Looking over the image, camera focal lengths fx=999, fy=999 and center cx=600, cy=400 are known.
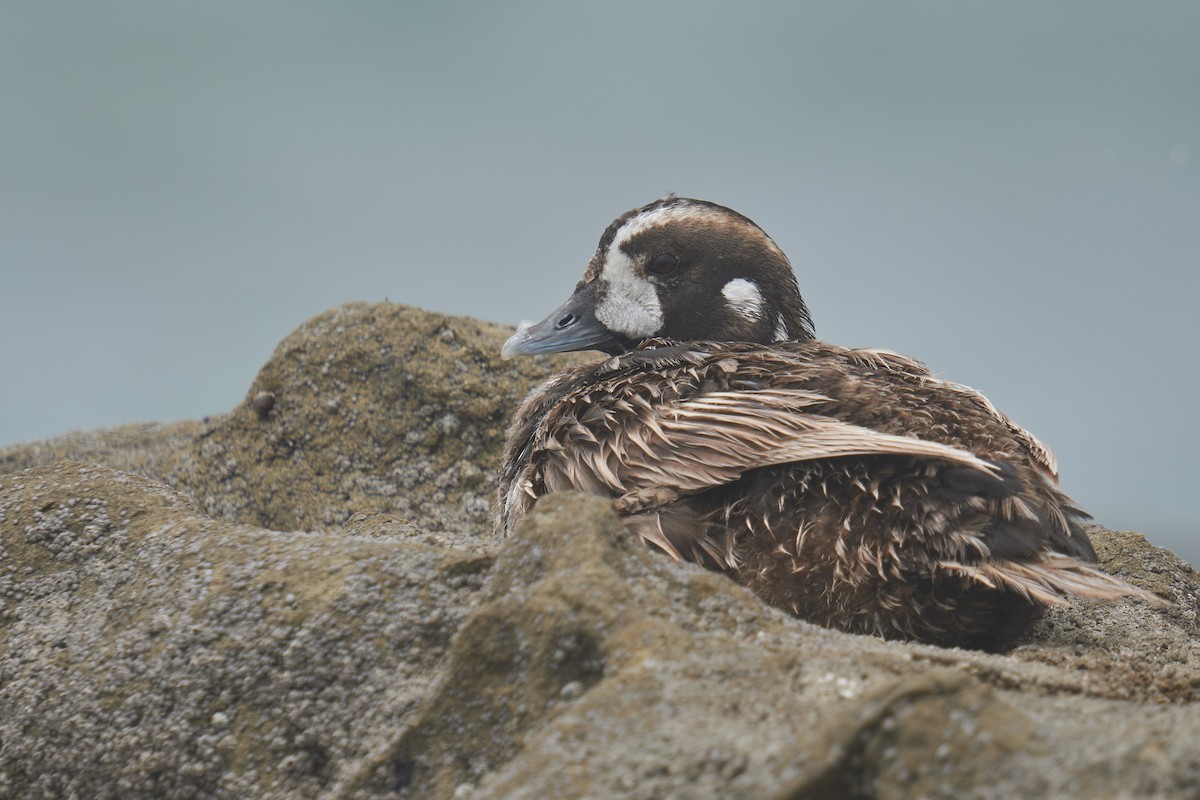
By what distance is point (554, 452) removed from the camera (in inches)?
141

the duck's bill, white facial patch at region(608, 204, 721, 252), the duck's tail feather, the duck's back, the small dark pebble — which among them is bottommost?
the duck's tail feather

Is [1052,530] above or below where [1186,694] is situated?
above

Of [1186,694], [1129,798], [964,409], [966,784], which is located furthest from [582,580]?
[964,409]

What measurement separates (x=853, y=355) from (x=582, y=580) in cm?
205

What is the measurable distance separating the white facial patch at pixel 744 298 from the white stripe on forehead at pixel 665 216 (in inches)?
12.7

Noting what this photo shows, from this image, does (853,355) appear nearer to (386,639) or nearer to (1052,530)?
(1052,530)

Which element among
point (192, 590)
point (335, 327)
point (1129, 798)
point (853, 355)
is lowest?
point (1129, 798)

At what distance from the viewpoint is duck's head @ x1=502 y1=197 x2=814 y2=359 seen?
4.46 m

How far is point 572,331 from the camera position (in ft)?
15.5

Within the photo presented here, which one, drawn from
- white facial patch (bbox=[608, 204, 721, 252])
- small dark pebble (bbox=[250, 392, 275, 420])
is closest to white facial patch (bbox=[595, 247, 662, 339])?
white facial patch (bbox=[608, 204, 721, 252])

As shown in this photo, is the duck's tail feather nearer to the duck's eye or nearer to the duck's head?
the duck's head

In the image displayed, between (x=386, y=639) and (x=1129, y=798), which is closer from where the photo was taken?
(x=1129, y=798)

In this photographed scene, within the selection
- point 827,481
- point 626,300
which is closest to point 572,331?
point 626,300

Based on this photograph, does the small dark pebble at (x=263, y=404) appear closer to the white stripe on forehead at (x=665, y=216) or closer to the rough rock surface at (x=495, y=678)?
the rough rock surface at (x=495, y=678)
